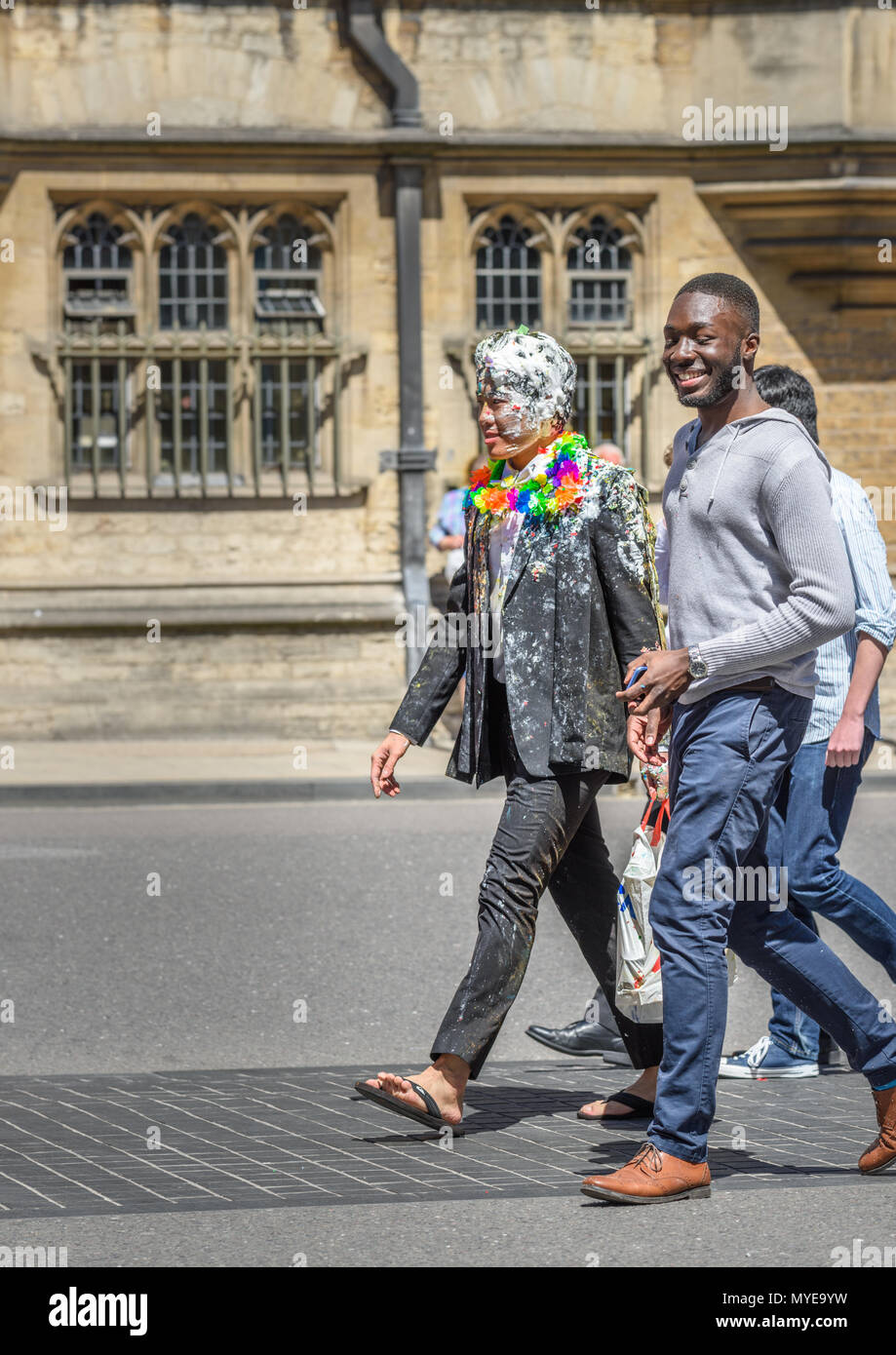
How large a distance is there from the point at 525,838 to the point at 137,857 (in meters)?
5.60

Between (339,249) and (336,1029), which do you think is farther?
(339,249)

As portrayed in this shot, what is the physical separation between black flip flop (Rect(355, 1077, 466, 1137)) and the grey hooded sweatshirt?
1.21 m

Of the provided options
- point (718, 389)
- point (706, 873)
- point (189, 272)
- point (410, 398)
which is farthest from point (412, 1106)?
point (189, 272)

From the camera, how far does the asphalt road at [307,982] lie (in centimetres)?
444

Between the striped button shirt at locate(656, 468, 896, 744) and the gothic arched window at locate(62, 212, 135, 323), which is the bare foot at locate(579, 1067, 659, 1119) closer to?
the striped button shirt at locate(656, 468, 896, 744)

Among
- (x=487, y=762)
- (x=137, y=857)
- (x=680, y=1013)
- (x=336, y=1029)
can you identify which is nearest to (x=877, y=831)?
(x=137, y=857)

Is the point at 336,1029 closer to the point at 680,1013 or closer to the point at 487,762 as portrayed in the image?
the point at 487,762

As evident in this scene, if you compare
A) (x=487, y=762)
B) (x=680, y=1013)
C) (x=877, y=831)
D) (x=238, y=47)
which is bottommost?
(x=877, y=831)

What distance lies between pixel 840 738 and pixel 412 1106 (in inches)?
61.4

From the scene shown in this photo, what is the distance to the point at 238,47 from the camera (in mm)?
17250

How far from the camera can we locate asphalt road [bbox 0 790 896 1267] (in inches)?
175

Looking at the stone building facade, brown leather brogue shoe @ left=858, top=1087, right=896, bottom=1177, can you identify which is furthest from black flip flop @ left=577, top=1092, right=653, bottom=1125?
the stone building facade

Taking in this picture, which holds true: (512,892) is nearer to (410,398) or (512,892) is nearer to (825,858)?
(825,858)

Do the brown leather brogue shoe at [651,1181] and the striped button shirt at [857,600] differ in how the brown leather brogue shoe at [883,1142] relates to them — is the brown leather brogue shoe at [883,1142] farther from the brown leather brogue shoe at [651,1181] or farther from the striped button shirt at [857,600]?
the striped button shirt at [857,600]
